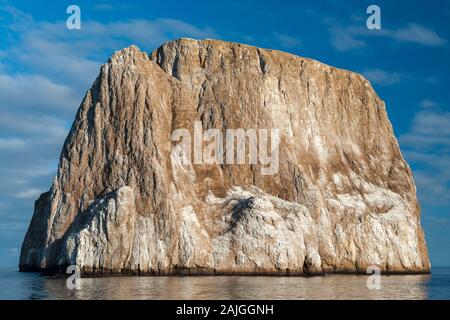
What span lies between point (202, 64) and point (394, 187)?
3208 centimetres

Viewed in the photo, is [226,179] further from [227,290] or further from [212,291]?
[212,291]

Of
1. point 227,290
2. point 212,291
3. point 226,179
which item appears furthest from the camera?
point 226,179

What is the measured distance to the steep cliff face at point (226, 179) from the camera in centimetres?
7194

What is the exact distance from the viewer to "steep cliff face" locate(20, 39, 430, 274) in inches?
2832

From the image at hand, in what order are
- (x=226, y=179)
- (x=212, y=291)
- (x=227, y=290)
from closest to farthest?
(x=212, y=291), (x=227, y=290), (x=226, y=179)

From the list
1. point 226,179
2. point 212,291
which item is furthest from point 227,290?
point 226,179

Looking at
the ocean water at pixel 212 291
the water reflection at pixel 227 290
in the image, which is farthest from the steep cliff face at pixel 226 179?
the ocean water at pixel 212 291

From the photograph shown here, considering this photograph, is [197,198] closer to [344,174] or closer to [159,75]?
[159,75]

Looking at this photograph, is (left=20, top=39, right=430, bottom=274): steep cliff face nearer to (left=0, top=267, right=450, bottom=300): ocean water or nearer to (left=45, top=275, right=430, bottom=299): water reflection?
(left=45, top=275, right=430, bottom=299): water reflection

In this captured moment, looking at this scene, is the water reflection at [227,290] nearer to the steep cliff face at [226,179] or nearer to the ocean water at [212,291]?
the ocean water at [212,291]

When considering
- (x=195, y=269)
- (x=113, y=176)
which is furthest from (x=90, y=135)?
(x=195, y=269)

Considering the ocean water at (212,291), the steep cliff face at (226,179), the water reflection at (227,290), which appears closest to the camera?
the water reflection at (227,290)


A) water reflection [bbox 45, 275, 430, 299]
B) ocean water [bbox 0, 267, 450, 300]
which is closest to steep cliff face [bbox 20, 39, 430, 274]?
water reflection [bbox 45, 275, 430, 299]

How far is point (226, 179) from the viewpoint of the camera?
85.6 meters
